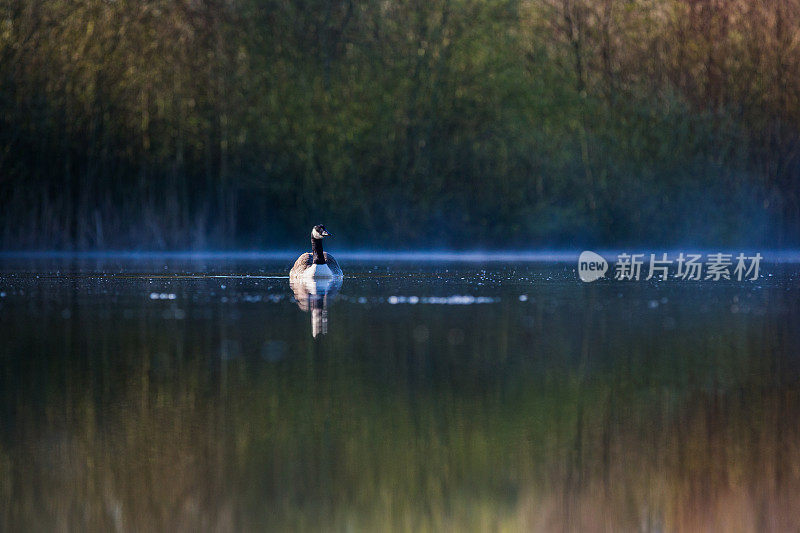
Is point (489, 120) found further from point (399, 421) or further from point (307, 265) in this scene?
point (399, 421)

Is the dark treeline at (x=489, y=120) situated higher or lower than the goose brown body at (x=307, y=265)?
higher

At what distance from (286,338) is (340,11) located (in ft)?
65.3

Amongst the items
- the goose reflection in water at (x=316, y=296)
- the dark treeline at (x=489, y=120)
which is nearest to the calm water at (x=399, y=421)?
the goose reflection in water at (x=316, y=296)

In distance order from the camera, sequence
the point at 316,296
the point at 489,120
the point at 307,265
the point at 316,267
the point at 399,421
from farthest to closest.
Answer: the point at 489,120, the point at 307,265, the point at 316,267, the point at 316,296, the point at 399,421

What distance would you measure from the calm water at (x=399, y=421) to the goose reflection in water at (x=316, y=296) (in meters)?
0.11

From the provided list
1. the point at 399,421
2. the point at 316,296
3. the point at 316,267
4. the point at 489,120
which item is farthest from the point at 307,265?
the point at 489,120

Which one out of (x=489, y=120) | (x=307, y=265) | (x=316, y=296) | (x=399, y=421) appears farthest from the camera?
(x=489, y=120)

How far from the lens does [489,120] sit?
1023 inches

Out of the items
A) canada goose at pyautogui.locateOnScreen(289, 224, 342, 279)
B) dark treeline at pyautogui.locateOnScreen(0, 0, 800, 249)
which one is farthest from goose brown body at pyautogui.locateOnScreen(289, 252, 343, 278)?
dark treeline at pyautogui.locateOnScreen(0, 0, 800, 249)

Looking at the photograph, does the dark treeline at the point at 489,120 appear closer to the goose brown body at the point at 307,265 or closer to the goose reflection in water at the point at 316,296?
the goose brown body at the point at 307,265

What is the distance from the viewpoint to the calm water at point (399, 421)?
3760mm

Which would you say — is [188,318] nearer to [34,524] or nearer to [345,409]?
[345,409]

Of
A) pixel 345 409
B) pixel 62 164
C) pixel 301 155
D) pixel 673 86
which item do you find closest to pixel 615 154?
pixel 673 86

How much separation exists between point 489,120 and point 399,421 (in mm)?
21402
